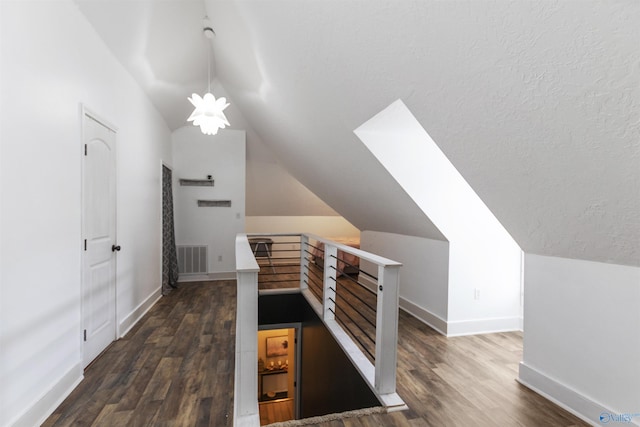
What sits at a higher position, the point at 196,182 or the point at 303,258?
the point at 196,182

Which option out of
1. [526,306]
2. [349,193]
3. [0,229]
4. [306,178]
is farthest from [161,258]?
[526,306]

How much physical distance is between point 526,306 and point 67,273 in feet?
10.7

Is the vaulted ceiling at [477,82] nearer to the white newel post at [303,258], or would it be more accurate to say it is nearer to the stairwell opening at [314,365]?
the white newel post at [303,258]

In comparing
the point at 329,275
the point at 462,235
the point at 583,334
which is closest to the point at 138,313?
the point at 329,275

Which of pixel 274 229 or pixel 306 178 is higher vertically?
pixel 306 178

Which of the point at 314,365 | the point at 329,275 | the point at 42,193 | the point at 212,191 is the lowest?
the point at 314,365

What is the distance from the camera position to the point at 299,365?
4379 mm

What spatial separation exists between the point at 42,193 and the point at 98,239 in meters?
0.87

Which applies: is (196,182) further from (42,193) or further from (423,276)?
(423,276)

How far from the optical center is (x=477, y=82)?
147 centimetres

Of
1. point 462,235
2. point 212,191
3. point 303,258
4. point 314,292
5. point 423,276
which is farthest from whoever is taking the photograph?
point 212,191

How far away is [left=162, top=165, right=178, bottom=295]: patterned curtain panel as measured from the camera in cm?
468

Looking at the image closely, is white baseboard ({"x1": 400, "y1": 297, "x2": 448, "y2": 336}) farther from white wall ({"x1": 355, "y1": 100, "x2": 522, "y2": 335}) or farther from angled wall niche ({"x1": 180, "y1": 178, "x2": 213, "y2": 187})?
angled wall niche ({"x1": 180, "y1": 178, "x2": 213, "y2": 187})

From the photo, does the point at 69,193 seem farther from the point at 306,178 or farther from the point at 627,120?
the point at 306,178
